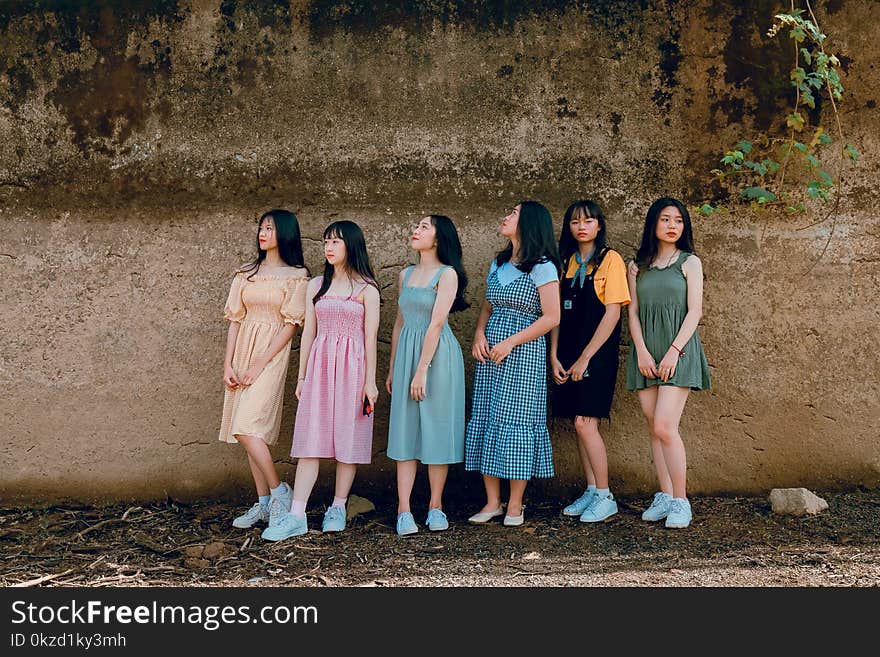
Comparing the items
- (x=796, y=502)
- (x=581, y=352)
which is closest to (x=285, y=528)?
(x=581, y=352)

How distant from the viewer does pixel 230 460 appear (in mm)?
4898

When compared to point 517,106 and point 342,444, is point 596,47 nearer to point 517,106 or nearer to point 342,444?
point 517,106

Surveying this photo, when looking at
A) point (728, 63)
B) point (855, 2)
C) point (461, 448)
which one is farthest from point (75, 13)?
point (855, 2)

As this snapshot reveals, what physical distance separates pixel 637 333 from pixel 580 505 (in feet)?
3.16

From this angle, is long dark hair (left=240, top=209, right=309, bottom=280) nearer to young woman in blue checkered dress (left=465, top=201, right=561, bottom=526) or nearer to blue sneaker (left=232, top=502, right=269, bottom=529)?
young woman in blue checkered dress (left=465, top=201, right=561, bottom=526)

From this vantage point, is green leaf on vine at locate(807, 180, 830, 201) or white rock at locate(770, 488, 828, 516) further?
green leaf on vine at locate(807, 180, 830, 201)

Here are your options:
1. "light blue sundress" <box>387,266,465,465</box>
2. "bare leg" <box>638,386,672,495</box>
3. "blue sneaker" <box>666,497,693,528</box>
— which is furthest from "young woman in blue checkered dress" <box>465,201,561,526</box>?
"blue sneaker" <box>666,497,693,528</box>

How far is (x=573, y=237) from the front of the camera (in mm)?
4500

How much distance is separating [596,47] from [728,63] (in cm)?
73

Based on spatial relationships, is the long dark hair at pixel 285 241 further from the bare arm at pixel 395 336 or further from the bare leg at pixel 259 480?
the bare leg at pixel 259 480

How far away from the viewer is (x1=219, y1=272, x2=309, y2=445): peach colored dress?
443 centimetres

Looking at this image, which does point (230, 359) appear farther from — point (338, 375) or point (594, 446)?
point (594, 446)

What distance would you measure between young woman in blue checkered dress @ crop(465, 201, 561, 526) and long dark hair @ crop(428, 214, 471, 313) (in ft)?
0.59

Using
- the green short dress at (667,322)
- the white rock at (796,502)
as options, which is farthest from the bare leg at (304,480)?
the white rock at (796,502)
